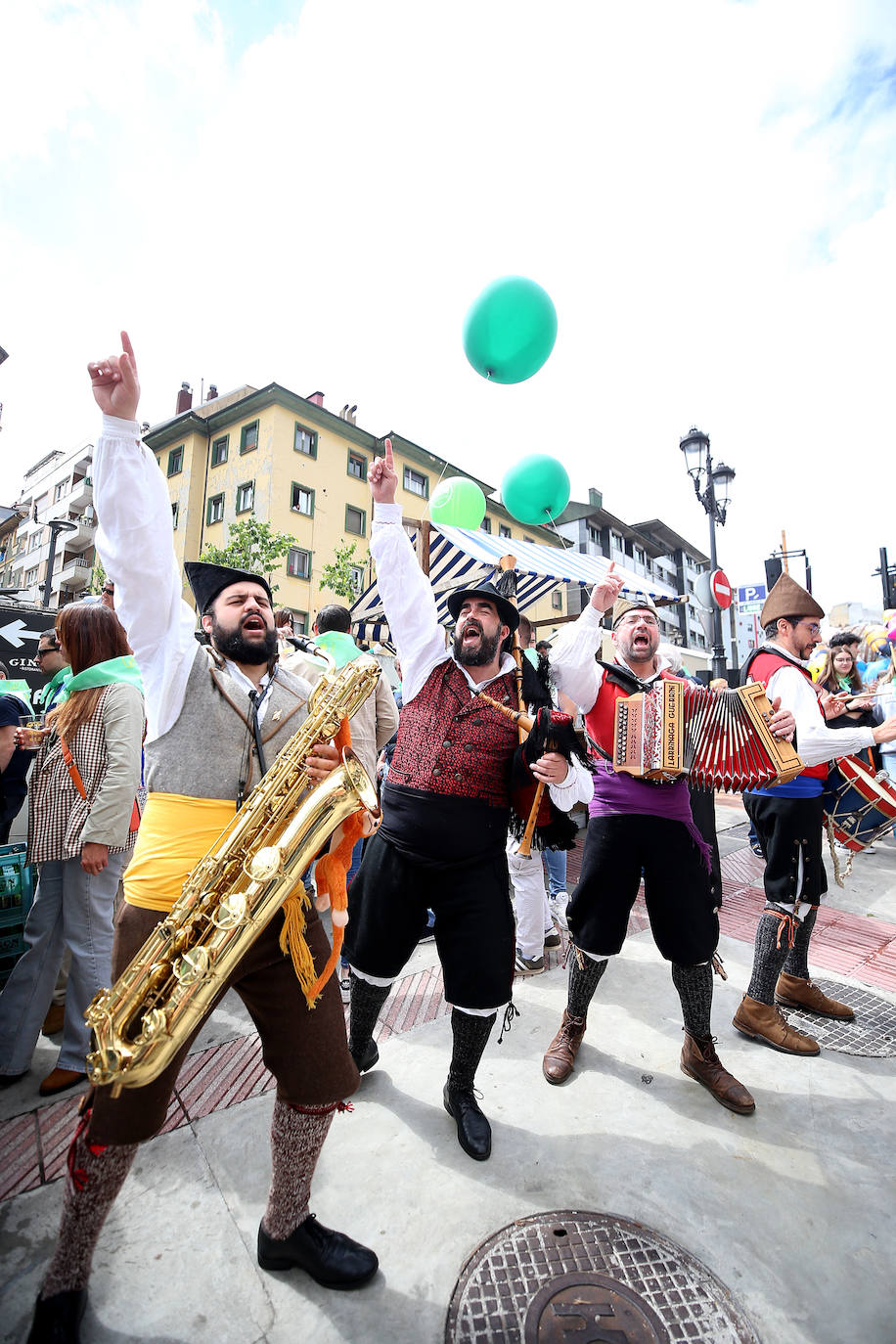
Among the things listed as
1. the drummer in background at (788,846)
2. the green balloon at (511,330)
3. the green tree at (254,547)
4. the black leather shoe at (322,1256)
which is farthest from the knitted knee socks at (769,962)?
the green tree at (254,547)

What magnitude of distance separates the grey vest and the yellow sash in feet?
0.12

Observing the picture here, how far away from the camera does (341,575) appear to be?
2238cm

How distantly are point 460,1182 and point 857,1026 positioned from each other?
2523 millimetres

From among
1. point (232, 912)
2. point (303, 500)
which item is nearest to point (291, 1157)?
point (232, 912)

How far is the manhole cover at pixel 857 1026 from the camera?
3.09 m

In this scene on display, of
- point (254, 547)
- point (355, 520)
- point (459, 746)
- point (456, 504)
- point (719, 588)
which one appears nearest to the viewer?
point (459, 746)

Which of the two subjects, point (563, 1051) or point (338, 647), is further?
point (338, 647)

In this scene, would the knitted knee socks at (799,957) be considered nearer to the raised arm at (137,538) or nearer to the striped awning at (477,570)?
the raised arm at (137,538)

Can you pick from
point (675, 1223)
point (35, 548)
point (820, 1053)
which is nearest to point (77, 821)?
point (675, 1223)

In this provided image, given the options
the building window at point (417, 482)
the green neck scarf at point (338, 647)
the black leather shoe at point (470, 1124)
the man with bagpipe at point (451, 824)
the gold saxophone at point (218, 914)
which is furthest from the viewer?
the building window at point (417, 482)

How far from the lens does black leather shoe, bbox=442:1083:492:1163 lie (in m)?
2.27

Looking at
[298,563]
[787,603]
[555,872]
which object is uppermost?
[298,563]

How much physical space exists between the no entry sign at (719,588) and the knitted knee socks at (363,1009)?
8065 mm

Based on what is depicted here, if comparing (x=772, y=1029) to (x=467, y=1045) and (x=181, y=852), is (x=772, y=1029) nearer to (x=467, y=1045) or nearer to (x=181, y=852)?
(x=467, y=1045)
